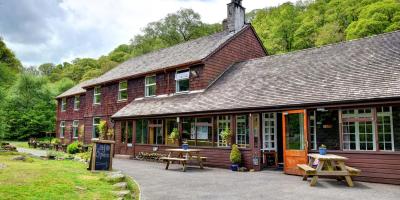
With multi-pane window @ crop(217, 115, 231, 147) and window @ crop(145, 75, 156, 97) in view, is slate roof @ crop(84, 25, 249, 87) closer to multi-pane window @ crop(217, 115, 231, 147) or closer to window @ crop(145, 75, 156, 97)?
window @ crop(145, 75, 156, 97)

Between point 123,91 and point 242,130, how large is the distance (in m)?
12.0

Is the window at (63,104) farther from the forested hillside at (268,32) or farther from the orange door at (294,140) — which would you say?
the orange door at (294,140)

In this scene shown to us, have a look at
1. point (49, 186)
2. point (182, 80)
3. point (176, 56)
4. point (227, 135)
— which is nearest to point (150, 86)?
point (176, 56)

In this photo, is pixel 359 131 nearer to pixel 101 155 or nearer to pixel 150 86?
pixel 101 155

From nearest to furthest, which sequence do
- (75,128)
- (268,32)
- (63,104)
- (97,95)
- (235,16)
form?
A: (235,16), (97,95), (75,128), (63,104), (268,32)

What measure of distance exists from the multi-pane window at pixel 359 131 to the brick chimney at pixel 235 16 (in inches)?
415

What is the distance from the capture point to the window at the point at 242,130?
15.3 metres

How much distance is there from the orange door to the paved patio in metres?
0.86

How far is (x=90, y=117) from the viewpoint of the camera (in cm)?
2723

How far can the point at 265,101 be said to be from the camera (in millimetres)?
13430

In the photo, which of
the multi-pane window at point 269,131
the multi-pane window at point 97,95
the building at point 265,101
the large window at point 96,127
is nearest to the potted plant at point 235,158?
the building at point 265,101

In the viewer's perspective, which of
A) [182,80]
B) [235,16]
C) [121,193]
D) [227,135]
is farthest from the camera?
[235,16]

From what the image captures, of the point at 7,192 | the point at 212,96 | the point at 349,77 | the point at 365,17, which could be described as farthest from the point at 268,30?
the point at 7,192

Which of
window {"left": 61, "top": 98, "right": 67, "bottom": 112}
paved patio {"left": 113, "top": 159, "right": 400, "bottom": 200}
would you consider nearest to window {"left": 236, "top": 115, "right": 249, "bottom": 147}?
paved patio {"left": 113, "top": 159, "right": 400, "bottom": 200}
